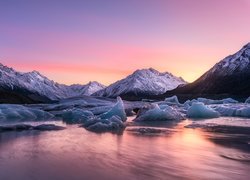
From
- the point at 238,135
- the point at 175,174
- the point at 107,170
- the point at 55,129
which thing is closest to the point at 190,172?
the point at 175,174

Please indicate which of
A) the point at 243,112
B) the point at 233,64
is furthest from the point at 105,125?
the point at 233,64

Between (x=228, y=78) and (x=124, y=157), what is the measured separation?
5798 inches

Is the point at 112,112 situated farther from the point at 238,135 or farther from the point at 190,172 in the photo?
the point at 190,172

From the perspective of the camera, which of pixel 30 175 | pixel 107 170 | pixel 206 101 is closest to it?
pixel 30 175

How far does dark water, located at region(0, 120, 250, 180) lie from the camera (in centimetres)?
1079

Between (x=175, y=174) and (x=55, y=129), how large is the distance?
14632mm

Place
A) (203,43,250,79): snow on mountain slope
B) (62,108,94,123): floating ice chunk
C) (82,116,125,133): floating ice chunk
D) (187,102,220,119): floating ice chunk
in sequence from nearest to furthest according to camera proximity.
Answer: (82,116,125,133): floating ice chunk < (62,108,94,123): floating ice chunk < (187,102,220,119): floating ice chunk < (203,43,250,79): snow on mountain slope

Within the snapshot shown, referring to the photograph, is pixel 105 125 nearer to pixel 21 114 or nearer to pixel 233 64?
pixel 21 114

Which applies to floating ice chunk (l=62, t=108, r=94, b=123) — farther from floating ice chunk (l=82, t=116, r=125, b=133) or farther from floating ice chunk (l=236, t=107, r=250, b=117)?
floating ice chunk (l=236, t=107, r=250, b=117)

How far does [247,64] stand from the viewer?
157375 millimetres

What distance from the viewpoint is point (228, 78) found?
155125mm

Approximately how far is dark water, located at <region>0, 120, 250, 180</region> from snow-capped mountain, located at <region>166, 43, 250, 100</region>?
11744cm

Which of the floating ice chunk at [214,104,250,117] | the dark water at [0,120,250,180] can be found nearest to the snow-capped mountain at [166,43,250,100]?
the floating ice chunk at [214,104,250,117]

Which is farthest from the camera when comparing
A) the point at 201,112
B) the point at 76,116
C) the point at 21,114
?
the point at 21,114
